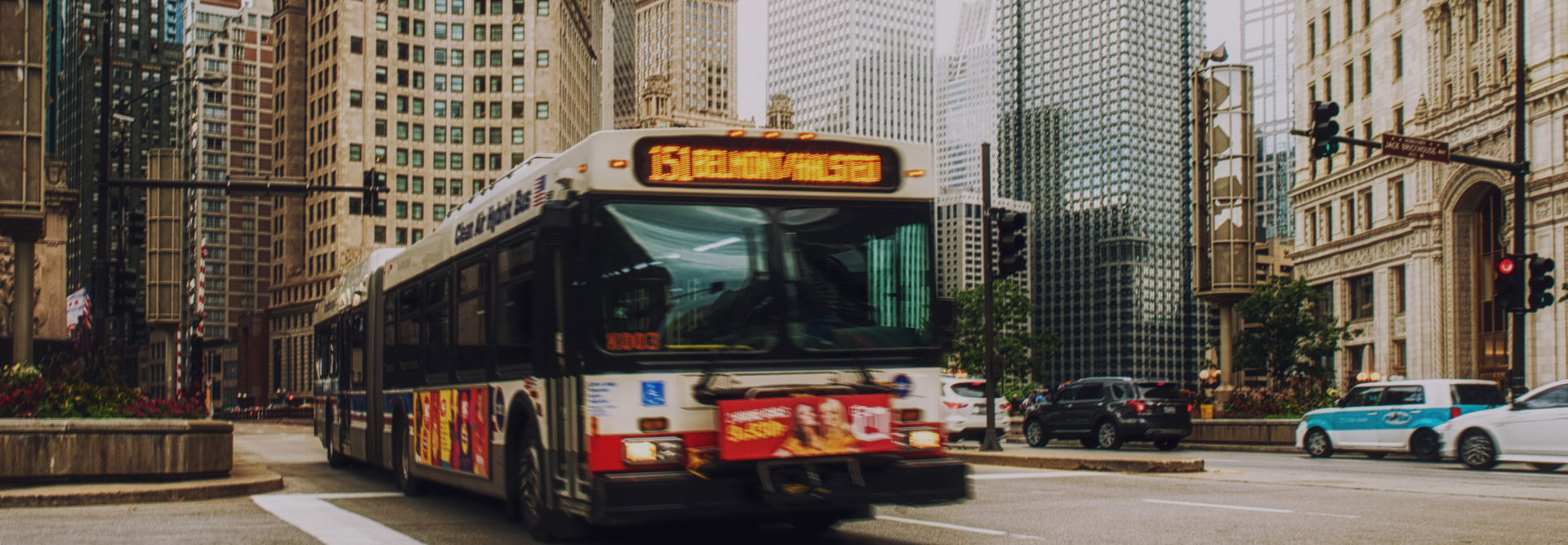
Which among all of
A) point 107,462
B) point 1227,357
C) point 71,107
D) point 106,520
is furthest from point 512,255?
point 71,107

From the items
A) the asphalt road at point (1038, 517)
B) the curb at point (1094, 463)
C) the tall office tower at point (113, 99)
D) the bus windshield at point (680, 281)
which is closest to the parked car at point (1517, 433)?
the asphalt road at point (1038, 517)

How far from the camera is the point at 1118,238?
578ft

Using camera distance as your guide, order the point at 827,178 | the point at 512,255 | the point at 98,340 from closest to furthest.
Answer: the point at 827,178 < the point at 512,255 < the point at 98,340

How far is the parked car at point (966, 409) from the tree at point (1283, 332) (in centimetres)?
2225

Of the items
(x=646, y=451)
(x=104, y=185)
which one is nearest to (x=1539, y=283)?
(x=646, y=451)

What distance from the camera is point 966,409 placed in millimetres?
27391

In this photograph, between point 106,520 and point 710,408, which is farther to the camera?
point 106,520

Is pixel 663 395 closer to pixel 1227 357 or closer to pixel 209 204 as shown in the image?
pixel 1227 357

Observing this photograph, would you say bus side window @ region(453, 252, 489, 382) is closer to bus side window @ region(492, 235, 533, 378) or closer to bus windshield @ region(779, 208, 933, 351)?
bus side window @ region(492, 235, 533, 378)

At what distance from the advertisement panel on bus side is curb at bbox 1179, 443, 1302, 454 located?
19.0 meters

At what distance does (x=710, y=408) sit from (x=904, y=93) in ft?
626

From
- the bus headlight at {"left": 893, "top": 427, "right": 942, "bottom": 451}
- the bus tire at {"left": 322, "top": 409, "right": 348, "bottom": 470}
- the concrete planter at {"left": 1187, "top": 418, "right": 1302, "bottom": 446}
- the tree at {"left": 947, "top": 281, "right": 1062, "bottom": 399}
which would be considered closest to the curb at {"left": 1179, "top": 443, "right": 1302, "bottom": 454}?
the concrete planter at {"left": 1187, "top": 418, "right": 1302, "bottom": 446}

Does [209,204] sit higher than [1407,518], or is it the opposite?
[209,204]

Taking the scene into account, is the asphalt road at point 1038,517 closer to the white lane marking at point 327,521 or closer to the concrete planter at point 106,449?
the white lane marking at point 327,521
